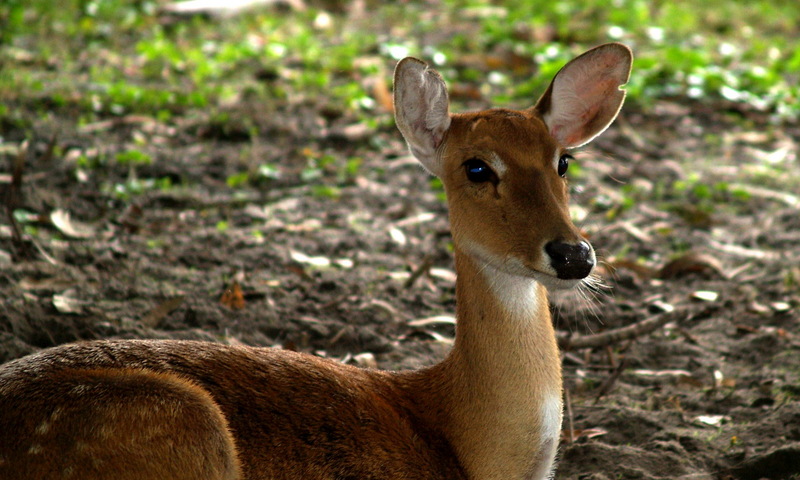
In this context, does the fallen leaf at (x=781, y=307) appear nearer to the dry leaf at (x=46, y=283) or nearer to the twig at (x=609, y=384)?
the twig at (x=609, y=384)

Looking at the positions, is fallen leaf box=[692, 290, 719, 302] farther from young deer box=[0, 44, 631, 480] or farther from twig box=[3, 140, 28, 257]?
twig box=[3, 140, 28, 257]

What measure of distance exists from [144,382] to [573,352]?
2700mm

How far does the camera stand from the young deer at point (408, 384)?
315 cm

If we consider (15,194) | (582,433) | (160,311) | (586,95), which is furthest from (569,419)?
(15,194)

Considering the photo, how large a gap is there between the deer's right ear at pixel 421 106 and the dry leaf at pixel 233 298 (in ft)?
5.55

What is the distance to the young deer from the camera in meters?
3.15

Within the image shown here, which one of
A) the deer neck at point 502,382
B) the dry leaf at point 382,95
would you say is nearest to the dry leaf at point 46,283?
the deer neck at point 502,382

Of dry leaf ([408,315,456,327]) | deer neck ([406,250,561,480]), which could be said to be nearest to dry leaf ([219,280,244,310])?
dry leaf ([408,315,456,327])

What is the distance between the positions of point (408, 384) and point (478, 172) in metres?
0.87

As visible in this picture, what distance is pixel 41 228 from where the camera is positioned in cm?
594

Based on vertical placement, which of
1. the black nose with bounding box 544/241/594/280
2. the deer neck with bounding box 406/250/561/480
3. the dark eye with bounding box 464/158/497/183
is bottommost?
the deer neck with bounding box 406/250/561/480

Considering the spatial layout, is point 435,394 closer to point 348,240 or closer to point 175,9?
point 348,240

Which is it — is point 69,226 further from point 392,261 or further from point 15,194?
point 392,261

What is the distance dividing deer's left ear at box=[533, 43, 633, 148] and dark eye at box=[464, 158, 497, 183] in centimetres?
44
